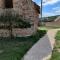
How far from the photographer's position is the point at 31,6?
10461 millimetres

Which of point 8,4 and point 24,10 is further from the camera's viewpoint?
point 8,4

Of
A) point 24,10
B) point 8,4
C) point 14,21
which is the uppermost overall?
point 8,4

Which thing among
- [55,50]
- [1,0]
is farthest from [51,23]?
[55,50]

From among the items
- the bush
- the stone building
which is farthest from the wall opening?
the bush

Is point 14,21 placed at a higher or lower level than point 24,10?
lower

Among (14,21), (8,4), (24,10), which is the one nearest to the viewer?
(14,21)

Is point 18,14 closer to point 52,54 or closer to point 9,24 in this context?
point 9,24

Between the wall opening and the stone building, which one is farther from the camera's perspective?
the wall opening

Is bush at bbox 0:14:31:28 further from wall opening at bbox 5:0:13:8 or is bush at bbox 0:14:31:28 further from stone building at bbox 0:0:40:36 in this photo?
wall opening at bbox 5:0:13:8

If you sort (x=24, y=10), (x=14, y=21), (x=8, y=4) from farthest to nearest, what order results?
(x=8, y=4), (x=24, y=10), (x=14, y=21)

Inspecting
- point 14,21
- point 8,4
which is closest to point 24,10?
point 14,21

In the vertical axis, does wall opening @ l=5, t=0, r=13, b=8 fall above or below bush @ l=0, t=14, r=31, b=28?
above

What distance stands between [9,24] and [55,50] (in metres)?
3.16

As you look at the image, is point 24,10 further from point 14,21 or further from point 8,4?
point 8,4
